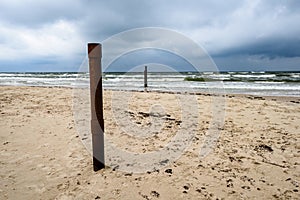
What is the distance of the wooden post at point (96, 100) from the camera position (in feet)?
9.79

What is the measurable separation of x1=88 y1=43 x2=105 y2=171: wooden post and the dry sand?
0.78 feet

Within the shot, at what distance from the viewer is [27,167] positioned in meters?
3.35

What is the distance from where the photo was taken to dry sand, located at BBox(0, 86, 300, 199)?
2.72 m

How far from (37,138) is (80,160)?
1.43 m

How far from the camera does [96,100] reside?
10.1 ft

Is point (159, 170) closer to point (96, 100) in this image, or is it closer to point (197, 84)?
point (96, 100)

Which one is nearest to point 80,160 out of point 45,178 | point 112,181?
point 45,178

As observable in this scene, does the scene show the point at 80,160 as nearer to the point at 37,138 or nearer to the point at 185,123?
the point at 37,138

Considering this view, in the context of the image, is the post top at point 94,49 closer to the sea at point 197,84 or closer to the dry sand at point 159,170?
the dry sand at point 159,170

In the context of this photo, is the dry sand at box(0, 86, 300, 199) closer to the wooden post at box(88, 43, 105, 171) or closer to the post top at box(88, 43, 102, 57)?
the wooden post at box(88, 43, 105, 171)

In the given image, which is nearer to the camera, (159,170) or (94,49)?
(94,49)

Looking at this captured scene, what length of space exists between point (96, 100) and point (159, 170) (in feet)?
4.40

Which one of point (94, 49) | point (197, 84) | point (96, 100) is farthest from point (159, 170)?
point (197, 84)

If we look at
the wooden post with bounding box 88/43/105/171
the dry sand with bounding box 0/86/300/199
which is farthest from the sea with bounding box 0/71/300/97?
the wooden post with bounding box 88/43/105/171
